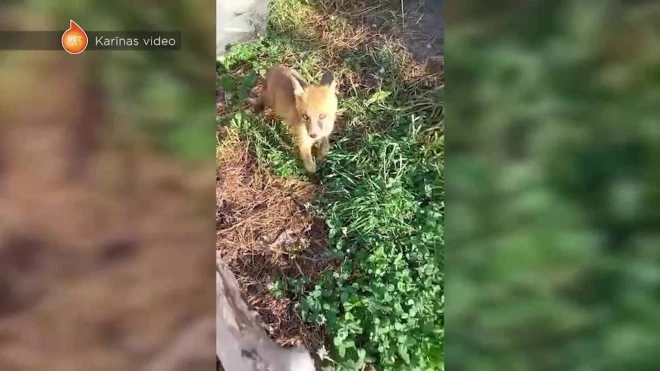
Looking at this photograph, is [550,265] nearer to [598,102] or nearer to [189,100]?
[598,102]

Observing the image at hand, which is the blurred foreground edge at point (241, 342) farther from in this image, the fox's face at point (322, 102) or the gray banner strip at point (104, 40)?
the gray banner strip at point (104, 40)

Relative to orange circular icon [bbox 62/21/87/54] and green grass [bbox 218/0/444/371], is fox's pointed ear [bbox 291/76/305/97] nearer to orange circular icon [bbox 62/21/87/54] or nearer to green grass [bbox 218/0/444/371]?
green grass [bbox 218/0/444/371]

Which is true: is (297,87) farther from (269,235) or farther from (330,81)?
(269,235)

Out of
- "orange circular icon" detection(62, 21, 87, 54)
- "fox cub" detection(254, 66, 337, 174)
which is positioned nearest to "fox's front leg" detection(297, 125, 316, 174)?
"fox cub" detection(254, 66, 337, 174)

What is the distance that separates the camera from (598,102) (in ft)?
3.93

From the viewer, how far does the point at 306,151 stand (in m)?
1.24

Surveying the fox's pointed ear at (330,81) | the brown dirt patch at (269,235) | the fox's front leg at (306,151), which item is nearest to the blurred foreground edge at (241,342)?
the brown dirt patch at (269,235)

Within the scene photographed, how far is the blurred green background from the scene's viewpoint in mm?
1197

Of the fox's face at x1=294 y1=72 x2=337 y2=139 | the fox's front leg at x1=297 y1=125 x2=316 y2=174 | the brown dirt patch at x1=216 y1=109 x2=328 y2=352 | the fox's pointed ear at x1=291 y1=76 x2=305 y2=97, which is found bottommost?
the brown dirt patch at x1=216 y1=109 x2=328 y2=352

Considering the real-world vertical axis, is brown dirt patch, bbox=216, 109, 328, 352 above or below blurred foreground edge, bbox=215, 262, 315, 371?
above

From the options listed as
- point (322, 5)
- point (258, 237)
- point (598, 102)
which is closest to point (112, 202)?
point (258, 237)

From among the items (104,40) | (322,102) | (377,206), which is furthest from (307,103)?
(104,40)

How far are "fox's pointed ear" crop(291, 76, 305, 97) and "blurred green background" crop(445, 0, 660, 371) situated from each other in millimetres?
263

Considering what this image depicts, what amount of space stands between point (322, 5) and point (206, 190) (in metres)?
0.39
